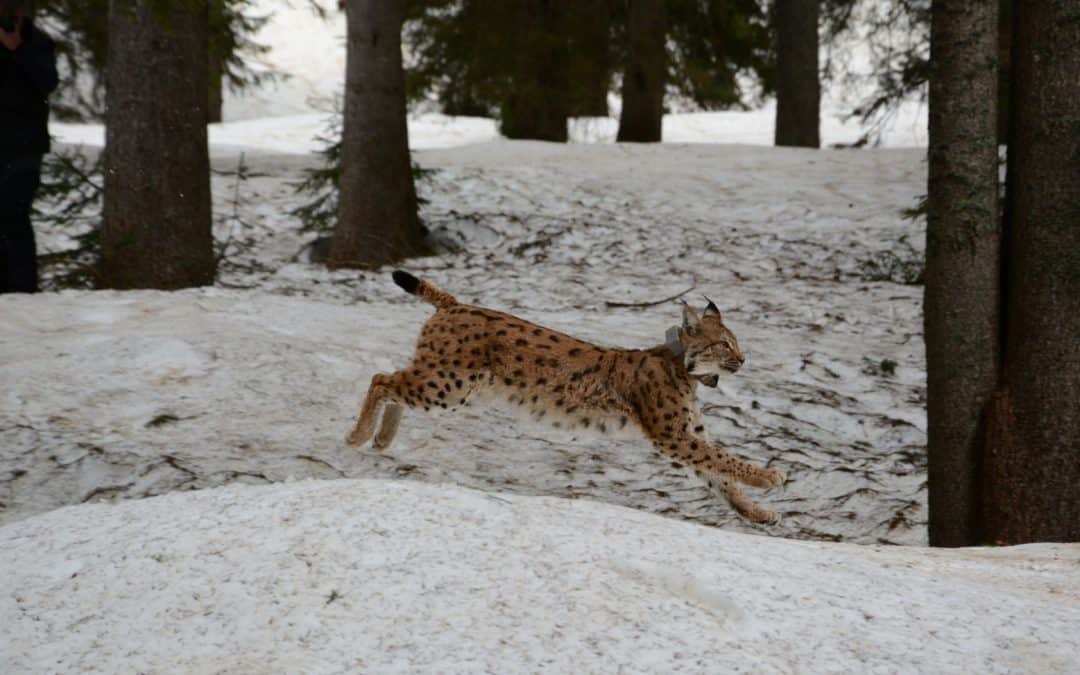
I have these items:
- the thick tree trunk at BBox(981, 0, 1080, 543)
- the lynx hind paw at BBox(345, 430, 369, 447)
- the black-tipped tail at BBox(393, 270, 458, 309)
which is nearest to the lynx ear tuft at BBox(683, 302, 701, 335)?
the black-tipped tail at BBox(393, 270, 458, 309)

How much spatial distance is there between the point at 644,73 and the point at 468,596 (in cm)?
1516

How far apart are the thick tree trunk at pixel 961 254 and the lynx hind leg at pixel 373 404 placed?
2.61 metres

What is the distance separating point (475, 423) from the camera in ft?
23.1

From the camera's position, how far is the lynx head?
18.8 ft

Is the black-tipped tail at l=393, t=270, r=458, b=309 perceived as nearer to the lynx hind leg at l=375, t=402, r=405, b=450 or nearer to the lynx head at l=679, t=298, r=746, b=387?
the lynx hind leg at l=375, t=402, r=405, b=450

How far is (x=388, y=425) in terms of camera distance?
643cm

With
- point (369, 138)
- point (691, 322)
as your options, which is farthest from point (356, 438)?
point (369, 138)

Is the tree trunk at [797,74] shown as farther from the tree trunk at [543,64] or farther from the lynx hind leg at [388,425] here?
the lynx hind leg at [388,425]

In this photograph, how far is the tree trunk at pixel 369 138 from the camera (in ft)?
36.3

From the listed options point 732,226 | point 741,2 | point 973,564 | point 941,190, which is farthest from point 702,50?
point 973,564

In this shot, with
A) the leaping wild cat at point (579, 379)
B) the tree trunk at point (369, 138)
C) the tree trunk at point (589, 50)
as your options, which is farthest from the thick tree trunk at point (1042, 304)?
the tree trunk at point (589, 50)

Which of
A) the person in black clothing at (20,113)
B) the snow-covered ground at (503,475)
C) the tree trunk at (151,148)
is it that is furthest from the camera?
the tree trunk at (151,148)

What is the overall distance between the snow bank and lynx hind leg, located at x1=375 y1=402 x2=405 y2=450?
2043mm

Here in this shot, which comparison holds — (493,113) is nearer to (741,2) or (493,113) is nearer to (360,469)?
(741,2)
